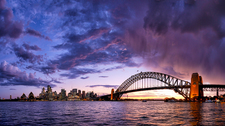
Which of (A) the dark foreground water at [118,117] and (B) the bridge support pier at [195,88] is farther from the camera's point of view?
(B) the bridge support pier at [195,88]

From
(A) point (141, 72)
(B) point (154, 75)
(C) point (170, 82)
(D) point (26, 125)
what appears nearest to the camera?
(D) point (26, 125)

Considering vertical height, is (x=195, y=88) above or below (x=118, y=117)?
above

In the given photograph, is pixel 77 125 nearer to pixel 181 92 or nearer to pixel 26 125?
pixel 26 125

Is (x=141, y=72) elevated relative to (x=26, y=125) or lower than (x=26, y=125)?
elevated

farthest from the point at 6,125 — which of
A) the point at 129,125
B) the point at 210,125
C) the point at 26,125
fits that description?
the point at 210,125

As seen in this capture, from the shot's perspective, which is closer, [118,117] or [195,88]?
[118,117]

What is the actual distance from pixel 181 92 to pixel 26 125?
12124 cm

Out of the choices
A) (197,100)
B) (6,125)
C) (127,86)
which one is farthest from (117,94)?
(6,125)

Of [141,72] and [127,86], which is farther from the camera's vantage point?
[127,86]

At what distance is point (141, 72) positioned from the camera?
559ft

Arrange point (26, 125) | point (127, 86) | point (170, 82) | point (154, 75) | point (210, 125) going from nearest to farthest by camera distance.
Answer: point (210, 125), point (26, 125), point (170, 82), point (154, 75), point (127, 86)

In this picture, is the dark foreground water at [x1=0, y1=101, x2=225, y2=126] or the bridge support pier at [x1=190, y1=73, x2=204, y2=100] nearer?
the dark foreground water at [x1=0, y1=101, x2=225, y2=126]

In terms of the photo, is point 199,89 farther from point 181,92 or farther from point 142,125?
point 142,125

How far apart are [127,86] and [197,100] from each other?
251 ft
